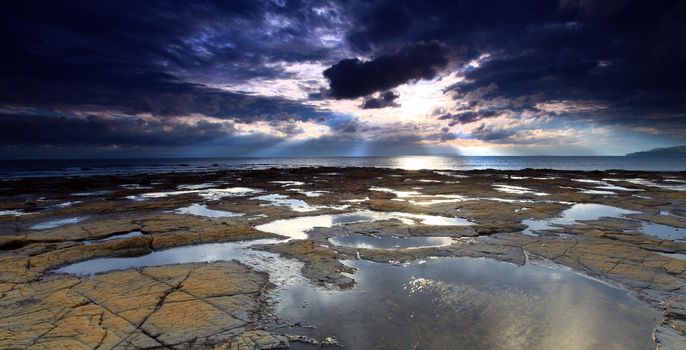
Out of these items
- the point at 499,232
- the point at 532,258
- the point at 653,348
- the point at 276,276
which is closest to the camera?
the point at 653,348

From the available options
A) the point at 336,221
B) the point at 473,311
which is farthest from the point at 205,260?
the point at 473,311

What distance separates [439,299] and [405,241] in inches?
239

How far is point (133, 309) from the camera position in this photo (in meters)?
7.98

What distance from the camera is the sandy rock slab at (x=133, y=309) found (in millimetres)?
6688

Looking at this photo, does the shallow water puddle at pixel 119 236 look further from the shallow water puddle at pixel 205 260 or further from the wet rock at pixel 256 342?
the wet rock at pixel 256 342

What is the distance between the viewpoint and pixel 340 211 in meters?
22.6

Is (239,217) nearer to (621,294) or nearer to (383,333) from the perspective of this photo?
(383,333)

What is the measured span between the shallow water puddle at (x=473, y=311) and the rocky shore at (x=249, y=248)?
0.54 metres

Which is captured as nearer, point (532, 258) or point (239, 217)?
point (532, 258)

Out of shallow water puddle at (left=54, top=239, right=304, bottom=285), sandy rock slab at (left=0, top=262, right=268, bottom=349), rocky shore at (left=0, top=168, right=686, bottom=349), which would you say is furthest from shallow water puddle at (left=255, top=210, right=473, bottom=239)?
sandy rock slab at (left=0, top=262, right=268, bottom=349)

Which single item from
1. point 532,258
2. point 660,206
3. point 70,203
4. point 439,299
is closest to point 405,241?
point 532,258

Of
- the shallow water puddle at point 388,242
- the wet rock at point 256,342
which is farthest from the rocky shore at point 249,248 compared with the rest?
the shallow water puddle at point 388,242

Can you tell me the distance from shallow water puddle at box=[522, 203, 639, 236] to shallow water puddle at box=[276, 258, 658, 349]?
696 cm

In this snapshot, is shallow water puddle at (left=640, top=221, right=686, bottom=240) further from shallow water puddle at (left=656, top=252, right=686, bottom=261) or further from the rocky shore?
shallow water puddle at (left=656, top=252, right=686, bottom=261)
